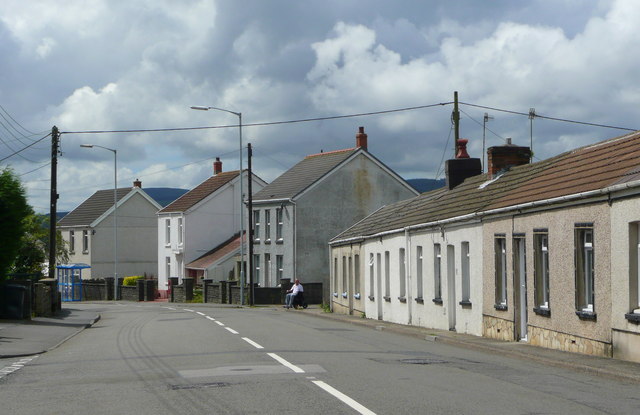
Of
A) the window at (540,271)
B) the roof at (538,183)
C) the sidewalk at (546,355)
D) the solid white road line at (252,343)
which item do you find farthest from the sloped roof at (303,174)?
the window at (540,271)

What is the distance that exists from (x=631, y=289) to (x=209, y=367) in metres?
7.21

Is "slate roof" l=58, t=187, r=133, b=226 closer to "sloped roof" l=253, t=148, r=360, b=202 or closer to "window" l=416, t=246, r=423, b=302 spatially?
"sloped roof" l=253, t=148, r=360, b=202

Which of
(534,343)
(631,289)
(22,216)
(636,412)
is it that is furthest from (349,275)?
(636,412)

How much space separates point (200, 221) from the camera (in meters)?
A: 74.4

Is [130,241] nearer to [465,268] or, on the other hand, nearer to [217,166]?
[217,166]

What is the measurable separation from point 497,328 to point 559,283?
391cm

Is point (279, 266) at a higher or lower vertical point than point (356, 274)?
higher

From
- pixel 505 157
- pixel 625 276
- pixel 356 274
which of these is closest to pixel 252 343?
pixel 625 276

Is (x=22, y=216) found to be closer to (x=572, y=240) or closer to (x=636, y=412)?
(x=572, y=240)

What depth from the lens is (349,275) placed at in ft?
137

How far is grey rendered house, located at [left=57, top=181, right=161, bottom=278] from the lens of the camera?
3344 inches

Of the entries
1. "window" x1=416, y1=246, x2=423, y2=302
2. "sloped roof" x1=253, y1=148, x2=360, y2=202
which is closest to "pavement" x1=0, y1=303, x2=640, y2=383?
"window" x1=416, y1=246, x2=423, y2=302

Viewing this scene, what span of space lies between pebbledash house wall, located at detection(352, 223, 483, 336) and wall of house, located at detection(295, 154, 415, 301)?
22152mm

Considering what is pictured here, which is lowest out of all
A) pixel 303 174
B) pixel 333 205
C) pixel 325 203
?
pixel 333 205
